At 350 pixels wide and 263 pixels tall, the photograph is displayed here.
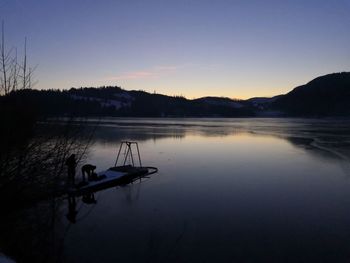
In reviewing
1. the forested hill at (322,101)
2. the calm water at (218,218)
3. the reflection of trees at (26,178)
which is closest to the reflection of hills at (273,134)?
the calm water at (218,218)

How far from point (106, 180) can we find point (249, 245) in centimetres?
842

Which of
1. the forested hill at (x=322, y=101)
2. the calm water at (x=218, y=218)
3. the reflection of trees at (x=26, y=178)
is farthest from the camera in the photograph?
the forested hill at (x=322, y=101)

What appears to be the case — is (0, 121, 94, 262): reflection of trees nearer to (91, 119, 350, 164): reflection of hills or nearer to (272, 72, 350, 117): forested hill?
(91, 119, 350, 164): reflection of hills

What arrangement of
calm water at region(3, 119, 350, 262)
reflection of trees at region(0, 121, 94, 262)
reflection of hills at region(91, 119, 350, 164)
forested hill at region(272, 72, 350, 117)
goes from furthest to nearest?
forested hill at region(272, 72, 350, 117)
reflection of hills at region(91, 119, 350, 164)
calm water at region(3, 119, 350, 262)
reflection of trees at region(0, 121, 94, 262)

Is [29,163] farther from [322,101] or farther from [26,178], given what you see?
[322,101]

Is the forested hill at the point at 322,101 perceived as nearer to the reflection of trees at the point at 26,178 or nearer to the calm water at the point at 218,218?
the calm water at the point at 218,218

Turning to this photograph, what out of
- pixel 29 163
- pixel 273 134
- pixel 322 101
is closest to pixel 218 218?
pixel 29 163

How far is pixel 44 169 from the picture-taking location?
490 centimetres

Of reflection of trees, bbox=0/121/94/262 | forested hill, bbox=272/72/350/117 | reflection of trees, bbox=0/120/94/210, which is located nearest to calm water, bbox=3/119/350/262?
reflection of trees, bbox=0/121/94/262

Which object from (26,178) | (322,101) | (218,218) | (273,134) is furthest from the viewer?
(322,101)

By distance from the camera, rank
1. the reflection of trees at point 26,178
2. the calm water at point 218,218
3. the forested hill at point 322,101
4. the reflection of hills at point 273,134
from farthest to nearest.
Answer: the forested hill at point 322,101 → the reflection of hills at point 273,134 → the calm water at point 218,218 → the reflection of trees at point 26,178

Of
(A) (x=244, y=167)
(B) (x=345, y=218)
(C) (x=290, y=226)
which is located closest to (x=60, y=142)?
(C) (x=290, y=226)

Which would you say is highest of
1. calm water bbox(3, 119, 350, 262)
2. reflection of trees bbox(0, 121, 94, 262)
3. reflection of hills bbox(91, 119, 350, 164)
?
reflection of trees bbox(0, 121, 94, 262)

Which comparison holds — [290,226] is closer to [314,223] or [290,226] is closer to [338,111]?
[314,223]
